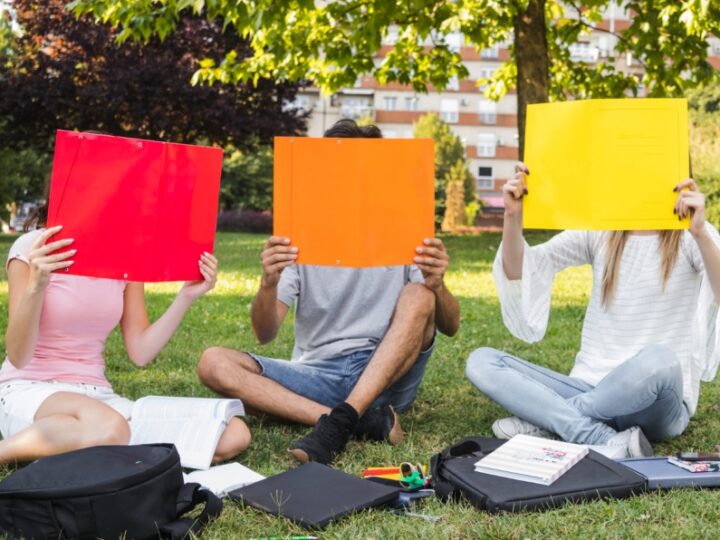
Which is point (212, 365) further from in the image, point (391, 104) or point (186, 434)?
point (391, 104)

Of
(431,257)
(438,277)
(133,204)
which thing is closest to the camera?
(133,204)

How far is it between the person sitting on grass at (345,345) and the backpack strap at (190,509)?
84 cm

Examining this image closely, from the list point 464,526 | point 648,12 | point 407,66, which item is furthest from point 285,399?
point 407,66

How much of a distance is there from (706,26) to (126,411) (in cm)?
847

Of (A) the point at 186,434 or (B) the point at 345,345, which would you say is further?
(B) the point at 345,345

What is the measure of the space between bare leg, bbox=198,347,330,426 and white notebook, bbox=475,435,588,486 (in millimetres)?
948

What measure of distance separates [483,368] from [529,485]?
3.13ft

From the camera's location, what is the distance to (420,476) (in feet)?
9.52

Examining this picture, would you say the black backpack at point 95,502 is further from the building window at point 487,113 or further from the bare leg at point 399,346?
the building window at point 487,113

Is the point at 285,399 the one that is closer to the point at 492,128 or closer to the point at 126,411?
the point at 126,411

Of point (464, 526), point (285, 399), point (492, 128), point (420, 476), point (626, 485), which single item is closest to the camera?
point (464, 526)

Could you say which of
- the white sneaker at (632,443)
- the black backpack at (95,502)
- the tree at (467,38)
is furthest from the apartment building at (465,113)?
the black backpack at (95,502)

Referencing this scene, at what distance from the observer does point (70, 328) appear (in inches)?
127

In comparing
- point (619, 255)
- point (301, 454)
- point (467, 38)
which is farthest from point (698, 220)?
point (467, 38)
